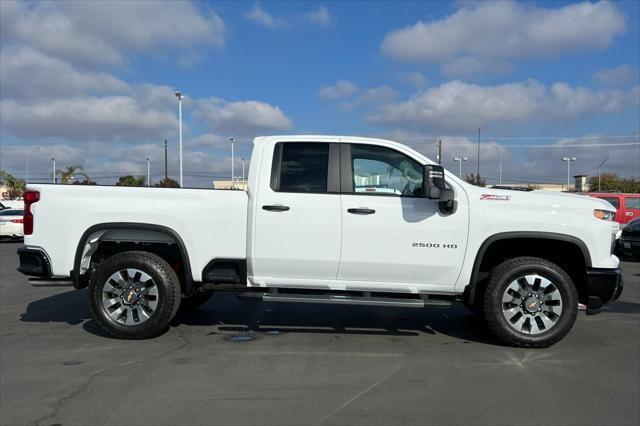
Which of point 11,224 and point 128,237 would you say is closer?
point 128,237

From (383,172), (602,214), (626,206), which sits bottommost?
(602,214)

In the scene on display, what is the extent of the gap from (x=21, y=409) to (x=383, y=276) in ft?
11.2

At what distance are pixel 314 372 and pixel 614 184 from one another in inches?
3092

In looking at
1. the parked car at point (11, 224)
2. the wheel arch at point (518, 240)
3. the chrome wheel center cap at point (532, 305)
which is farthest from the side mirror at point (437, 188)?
the parked car at point (11, 224)

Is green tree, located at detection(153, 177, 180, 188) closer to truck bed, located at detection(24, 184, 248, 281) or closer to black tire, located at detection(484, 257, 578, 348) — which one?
truck bed, located at detection(24, 184, 248, 281)

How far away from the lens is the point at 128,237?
588cm

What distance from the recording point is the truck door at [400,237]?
556cm

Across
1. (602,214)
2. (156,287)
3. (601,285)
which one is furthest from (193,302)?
(602,214)

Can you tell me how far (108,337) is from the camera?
234 inches

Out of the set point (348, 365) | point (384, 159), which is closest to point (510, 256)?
point (384, 159)

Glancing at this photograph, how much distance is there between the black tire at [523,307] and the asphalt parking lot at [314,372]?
145 millimetres

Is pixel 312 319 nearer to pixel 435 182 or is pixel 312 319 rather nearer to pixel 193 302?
pixel 193 302

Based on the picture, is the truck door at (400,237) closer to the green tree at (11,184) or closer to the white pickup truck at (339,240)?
the white pickup truck at (339,240)

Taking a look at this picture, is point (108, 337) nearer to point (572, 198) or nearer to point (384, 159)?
point (384, 159)
